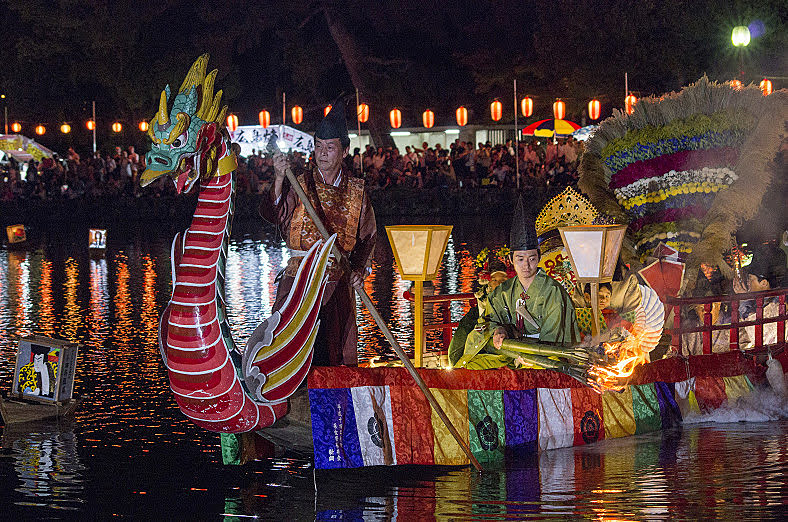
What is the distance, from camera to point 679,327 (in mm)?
7770

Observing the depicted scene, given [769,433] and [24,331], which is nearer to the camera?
[769,433]

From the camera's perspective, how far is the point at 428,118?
3064cm

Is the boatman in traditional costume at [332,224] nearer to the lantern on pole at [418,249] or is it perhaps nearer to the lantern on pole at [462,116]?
the lantern on pole at [418,249]

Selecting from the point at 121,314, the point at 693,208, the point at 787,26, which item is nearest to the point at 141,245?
the point at 121,314

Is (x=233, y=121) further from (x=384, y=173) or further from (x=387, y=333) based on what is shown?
(x=387, y=333)

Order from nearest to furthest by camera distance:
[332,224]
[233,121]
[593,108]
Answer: [332,224] < [233,121] < [593,108]

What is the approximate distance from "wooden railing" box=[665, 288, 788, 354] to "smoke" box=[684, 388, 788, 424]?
0.37 metres

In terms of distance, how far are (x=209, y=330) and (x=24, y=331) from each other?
6.25m

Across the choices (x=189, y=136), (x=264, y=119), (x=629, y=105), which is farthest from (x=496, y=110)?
(x=189, y=136)

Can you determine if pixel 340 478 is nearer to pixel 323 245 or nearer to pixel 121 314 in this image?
pixel 323 245

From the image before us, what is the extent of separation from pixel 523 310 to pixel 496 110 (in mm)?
23638

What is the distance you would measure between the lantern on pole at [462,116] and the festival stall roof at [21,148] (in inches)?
446

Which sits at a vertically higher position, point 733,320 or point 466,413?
point 733,320

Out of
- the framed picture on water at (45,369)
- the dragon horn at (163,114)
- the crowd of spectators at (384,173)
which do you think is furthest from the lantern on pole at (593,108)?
the dragon horn at (163,114)
